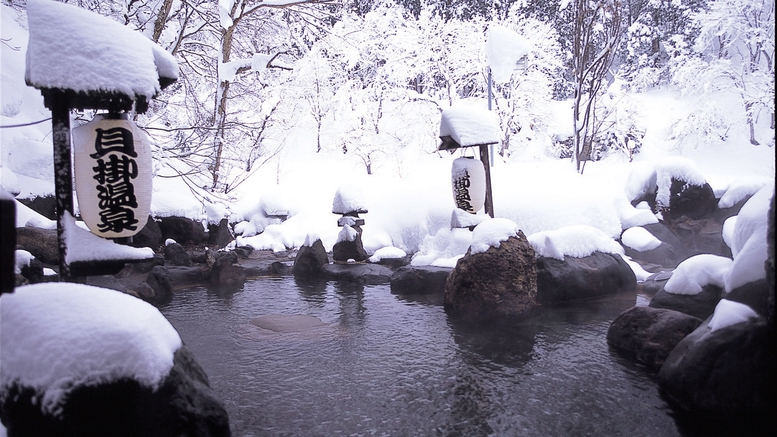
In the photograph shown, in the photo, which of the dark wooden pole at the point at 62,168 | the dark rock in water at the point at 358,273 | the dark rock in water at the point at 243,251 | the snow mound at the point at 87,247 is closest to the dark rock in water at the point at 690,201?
the dark rock in water at the point at 358,273

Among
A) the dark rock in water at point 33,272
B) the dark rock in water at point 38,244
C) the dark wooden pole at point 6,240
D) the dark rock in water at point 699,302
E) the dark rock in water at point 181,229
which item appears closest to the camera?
the dark wooden pole at point 6,240

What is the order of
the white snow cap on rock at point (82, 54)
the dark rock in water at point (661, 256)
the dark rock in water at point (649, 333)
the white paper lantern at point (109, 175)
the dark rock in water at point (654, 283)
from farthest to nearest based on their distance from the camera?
the dark rock in water at point (661, 256) < the dark rock in water at point (654, 283) < the dark rock in water at point (649, 333) < the white paper lantern at point (109, 175) < the white snow cap on rock at point (82, 54)

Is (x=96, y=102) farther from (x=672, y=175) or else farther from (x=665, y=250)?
(x=672, y=175)

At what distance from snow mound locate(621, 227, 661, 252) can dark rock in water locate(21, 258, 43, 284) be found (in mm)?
11958

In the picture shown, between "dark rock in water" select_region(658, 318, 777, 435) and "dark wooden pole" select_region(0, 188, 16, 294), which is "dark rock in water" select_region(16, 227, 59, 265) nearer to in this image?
"dark wooden pole" select_region(0, 188, 16, 294)

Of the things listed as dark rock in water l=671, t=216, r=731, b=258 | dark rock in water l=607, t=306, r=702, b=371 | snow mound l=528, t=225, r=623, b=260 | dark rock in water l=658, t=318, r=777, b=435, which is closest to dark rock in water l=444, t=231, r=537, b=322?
snow mound l=528, t=225, r=623, b=260

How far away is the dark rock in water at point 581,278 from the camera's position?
6.93 meters

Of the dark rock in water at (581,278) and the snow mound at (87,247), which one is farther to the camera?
the dark rock in water at (581,278)

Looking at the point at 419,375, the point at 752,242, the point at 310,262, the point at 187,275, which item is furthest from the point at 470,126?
the point at 187,275

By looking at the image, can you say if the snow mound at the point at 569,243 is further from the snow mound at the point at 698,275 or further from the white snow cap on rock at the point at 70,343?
the white snow cap on rock at the point at 70,343

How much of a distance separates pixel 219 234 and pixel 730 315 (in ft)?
47.0

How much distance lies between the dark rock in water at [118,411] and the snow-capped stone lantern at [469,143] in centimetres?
631

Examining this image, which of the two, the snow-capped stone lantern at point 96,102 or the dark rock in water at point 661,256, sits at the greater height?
the snow-capped stone lantern at point 96,102

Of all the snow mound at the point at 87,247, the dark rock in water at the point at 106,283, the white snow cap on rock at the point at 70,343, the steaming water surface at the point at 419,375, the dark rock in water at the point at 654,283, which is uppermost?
the snow mound at the point at 87,247
